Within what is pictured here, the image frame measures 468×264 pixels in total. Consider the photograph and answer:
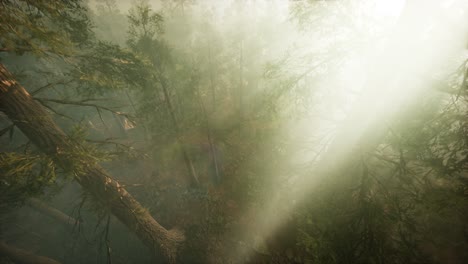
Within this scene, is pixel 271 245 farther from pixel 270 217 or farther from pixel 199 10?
pixel 199 10

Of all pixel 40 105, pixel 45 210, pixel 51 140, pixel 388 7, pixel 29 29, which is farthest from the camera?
pixel 45 210

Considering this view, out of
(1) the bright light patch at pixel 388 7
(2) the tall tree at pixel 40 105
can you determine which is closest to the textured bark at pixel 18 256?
(2) the tall tree at pixel 40 105

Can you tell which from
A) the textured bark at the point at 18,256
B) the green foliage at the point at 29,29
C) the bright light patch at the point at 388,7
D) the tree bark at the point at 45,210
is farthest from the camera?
the tree bark at the point at 45,210

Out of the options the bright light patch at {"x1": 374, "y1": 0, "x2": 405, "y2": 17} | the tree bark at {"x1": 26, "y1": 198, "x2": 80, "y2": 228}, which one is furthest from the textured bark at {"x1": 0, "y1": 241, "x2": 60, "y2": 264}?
the bright light patch at {"x1": 374, "y1": 0, "x2": 405, "y2": 17}

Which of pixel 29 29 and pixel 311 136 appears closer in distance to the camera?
pixel 29 29

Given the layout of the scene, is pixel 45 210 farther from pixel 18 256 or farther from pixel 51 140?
pixel 51 140

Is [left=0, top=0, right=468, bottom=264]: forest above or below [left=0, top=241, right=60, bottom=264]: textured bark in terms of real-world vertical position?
above

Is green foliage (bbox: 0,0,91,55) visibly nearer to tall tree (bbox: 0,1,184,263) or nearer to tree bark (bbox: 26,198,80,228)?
tall tree (bbox: 0,1,184,263)

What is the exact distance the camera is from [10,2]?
2.82 meters

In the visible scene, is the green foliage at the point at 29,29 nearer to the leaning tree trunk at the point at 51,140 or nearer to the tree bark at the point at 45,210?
the leaning tree trunk at the point at 51,140

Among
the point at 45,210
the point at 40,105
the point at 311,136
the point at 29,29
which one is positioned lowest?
the point at 45,210

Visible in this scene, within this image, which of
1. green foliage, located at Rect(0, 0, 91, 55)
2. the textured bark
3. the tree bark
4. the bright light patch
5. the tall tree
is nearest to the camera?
green foliage, located at Rect(0, 0, 91, 55)

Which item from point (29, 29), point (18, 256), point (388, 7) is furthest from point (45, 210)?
point (388, 7)

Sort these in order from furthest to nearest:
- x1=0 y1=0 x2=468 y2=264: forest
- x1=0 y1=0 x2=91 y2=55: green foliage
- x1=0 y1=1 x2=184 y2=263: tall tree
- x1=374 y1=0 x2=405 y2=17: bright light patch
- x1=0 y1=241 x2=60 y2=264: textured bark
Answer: x1=0 y1=241 x2=60 y2=264: textured bark < x1=374 y1=0 x2=405 y2=17: bright light patch < x1=0 y1=0 x2=468 y2=264: forest < x1=0 y1=1 x2=184 y2=263: tall tree < x1=0 y1=0 x2=91 y2=55: green foliage
